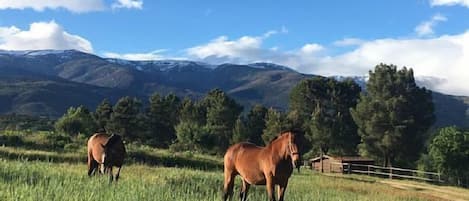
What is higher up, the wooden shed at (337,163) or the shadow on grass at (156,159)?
the shadow on grass at (156,159)

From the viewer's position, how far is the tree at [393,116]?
6694 centimetres

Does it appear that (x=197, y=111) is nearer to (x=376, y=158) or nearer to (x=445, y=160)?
(x=376, y=158)

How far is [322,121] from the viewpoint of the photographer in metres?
77.1

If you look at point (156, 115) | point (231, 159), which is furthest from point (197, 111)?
point (231, 159)

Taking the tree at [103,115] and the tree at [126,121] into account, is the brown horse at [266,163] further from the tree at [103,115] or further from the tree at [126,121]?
the tree at [103,115]

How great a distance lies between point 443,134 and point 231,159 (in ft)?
174

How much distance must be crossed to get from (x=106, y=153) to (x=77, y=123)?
64436mm

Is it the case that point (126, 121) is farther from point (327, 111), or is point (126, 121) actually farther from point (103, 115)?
point (327, 111)

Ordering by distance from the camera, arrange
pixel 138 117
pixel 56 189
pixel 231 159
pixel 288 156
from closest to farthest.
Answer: pixel 56 189 < pixel 288 156 < pixel 231 159 < pixel 138 117

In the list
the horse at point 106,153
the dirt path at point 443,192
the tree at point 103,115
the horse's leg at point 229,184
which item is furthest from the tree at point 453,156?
the horse's leg at point 229,184

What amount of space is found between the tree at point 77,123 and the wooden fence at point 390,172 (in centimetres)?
3490

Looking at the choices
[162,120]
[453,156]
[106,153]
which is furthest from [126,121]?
[106,153]

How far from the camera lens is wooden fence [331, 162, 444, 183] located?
57.0 m

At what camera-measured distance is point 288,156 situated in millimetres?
10281
